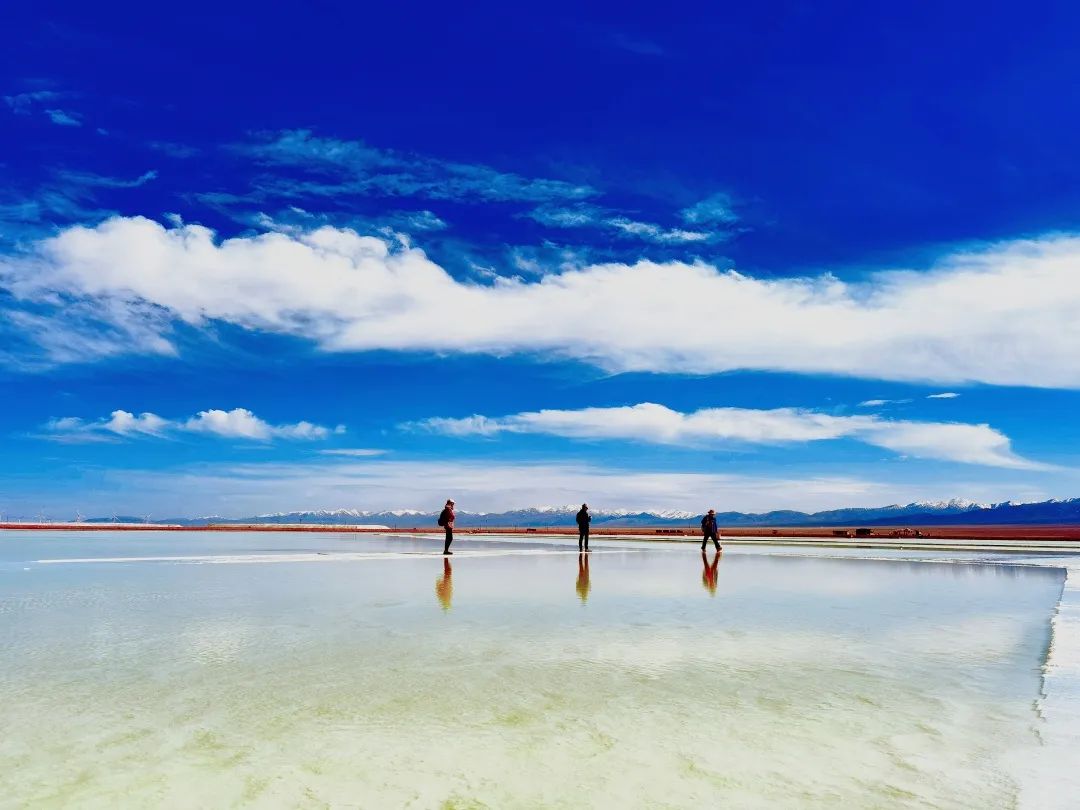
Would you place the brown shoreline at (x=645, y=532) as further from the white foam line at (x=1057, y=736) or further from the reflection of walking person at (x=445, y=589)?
the white foam line at (x=1057, y=736)

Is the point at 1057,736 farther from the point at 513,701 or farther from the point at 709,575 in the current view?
the point at 709,575

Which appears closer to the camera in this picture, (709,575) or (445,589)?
(445,589)

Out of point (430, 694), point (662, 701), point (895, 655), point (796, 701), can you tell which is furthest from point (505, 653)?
point (895, 655)

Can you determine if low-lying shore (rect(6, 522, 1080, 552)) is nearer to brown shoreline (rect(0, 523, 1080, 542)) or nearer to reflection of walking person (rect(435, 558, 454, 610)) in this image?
brown shoreline (rect(0, 523, 1080, 542))

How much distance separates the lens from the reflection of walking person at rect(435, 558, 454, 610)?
1385cm

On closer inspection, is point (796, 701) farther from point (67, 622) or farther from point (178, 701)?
Result: point (67, 622)

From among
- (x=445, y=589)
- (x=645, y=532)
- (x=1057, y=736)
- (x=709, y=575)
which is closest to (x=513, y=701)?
(x=1057, y=736)

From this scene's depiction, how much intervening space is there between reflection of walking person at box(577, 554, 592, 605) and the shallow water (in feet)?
3.44

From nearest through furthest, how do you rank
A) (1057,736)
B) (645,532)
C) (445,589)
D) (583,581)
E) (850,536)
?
(1057,736)
(445,589)
(583,581)
(850,536)
(645,532)

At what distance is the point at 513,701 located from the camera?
6672 mm

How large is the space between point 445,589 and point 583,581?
13.0 feet

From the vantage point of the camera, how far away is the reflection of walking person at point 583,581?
49.2ft

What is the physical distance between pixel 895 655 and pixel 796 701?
2991mm

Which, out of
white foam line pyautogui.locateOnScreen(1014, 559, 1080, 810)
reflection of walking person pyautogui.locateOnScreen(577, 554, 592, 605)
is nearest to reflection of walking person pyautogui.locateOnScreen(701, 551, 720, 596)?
reflection of walking person pyautogui.locateOnScreen(577, 554, 592, 605)
